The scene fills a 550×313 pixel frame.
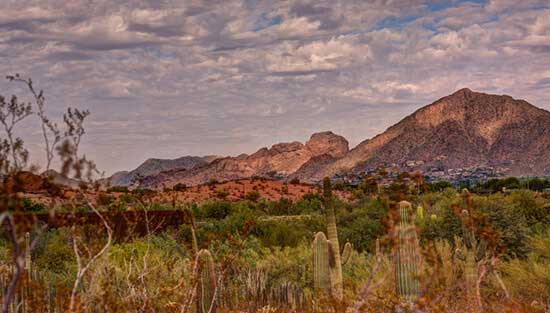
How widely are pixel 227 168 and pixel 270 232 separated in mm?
88530

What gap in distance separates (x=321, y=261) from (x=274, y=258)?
206 inches

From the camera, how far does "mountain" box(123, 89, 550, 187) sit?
8438 centimetres

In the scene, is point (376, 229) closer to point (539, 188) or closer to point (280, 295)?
point (280, 295)

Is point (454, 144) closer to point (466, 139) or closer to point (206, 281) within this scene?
point (466, 139)

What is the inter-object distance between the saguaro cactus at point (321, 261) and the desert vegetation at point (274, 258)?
0.02 meters

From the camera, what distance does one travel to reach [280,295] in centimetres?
1498

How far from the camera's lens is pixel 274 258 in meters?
17.4

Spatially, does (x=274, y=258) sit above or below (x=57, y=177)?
below

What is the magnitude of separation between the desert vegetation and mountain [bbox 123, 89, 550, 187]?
54.5 meters

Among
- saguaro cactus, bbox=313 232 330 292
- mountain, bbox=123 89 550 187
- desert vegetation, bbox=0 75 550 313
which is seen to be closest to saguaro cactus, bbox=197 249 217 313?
desert vegetation, bbox=0 75 550 313

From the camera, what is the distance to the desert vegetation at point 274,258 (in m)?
5.50

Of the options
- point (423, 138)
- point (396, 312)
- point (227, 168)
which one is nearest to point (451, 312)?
point (396, 312)

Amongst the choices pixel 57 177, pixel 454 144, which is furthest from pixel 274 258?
pixel 454 144

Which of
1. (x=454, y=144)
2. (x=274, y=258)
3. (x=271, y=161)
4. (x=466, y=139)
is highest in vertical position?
(x=271, y=161)
